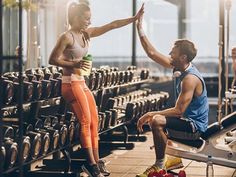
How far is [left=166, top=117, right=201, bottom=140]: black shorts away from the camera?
4.61m

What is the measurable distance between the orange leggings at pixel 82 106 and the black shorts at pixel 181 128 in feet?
1.68

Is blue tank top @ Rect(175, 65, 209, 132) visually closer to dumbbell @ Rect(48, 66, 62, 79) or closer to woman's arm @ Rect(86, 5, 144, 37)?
woman's arm @ Rect(86, 5, 144, 37)

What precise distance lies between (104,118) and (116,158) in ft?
1.24

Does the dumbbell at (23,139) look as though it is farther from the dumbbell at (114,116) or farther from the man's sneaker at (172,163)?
the dumbbell at (114,116)

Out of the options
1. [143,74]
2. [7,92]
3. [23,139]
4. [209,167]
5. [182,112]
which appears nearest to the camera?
[7,92]

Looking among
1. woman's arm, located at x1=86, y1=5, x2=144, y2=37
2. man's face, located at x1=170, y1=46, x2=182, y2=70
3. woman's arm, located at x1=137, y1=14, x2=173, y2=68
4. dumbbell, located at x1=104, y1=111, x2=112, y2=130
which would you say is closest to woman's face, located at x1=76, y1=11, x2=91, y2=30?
woman's arm, located at x1=86, y1=5, x2=144, y2=37

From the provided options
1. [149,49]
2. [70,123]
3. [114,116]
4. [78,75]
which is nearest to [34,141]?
[78,75]

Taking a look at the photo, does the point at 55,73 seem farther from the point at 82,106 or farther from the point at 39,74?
the point at 82,106

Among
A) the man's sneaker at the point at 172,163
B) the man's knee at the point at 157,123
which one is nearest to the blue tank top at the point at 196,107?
the man's knee at the point at 157,123

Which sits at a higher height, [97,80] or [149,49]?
[149,49]

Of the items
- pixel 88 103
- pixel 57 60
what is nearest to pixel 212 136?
pixel 88 103

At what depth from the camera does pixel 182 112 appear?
4.55 metres

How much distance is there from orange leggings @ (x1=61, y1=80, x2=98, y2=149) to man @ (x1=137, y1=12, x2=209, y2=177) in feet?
1.09

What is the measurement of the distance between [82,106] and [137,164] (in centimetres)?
120
